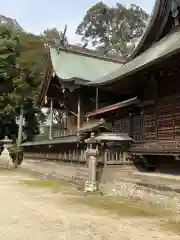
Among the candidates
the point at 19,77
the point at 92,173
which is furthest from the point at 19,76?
the point at 92,173

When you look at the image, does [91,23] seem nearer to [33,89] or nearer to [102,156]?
[33,89]

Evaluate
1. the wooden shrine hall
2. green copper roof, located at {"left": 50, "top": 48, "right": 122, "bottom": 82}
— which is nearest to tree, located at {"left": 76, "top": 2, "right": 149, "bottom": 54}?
green copper roof, located at {"left": 50, "top": 48, "right": 122, "bottom": 82}

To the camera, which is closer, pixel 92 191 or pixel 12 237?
pixel 12 237

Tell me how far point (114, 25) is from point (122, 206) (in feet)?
149

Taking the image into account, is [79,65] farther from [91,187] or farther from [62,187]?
[91,187]

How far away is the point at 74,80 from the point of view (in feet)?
64.6

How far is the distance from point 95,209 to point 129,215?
129 centimetres

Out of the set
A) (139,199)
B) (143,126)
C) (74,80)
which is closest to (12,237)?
(139,199)

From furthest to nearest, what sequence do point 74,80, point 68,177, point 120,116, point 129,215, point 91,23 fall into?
point 91,23 < point 74,80 < point 68,177 < point 120,116 < point 129,215

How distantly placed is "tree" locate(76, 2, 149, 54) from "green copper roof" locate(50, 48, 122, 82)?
21390 mm

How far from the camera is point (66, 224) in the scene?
7844 mm

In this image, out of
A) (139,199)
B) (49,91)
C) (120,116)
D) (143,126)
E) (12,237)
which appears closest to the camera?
(12,237)

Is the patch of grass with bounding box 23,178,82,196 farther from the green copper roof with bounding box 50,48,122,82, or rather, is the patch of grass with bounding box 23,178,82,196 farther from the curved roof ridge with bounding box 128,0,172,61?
the curved roof ridge with bounding box 128,0,172,61

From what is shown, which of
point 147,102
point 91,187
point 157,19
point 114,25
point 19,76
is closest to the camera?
point 147,102
